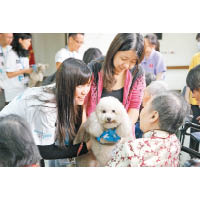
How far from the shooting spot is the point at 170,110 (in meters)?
1.16

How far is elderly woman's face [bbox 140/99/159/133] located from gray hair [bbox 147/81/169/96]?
7 cm

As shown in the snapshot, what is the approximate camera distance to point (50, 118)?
127 centimetres

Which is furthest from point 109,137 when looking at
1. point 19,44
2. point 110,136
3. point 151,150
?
point 19,44

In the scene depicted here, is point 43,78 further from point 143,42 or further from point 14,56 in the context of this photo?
point 143,42

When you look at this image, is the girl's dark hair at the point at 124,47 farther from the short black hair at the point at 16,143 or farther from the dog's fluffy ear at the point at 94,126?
the short black hair at the point at 16,143

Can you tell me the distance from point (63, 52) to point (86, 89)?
259 mm

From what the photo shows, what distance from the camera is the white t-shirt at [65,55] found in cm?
128

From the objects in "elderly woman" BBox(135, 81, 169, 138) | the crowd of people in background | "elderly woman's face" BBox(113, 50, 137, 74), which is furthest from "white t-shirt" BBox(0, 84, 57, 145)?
"elderly woman" BBox(135, 81, 169, 138)

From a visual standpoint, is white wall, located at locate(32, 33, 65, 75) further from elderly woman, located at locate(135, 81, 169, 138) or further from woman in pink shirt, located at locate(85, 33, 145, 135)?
elderly woman, located at locate(135, 81, 169, 138)

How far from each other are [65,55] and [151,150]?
2.40 ft

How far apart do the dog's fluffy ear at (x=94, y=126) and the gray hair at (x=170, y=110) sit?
1.07 feet

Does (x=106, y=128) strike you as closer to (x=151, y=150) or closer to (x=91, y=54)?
(x=151, y=150)

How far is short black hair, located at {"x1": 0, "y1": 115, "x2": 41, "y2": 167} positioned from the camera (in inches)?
45.9
